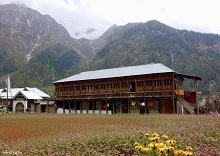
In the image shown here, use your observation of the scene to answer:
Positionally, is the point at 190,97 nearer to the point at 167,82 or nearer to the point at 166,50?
the point at 167,82

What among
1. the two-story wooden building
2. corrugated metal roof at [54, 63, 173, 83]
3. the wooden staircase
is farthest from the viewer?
corrugated metal roof at [54, 63, 173, 83]

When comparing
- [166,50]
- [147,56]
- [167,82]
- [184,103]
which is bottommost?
[184,103]

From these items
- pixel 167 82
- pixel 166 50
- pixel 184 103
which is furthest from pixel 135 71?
pixel 166 50

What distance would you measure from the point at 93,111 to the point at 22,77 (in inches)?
3675

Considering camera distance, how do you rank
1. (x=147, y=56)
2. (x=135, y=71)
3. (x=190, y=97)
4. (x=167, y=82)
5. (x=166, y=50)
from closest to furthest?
(x=167, y=82)
(x=190, y=97)
(x=135, y=71)
(x=147, y=56)
(x=166, y=50)

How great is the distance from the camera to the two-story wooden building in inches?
1355

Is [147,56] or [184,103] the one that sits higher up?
[147,56]

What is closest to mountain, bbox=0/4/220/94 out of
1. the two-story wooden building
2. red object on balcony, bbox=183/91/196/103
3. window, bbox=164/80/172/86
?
the two-story wooden building

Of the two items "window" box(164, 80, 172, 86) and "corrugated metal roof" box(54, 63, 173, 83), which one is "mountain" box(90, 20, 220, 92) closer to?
"corrugated metal roof" box(54, 63, 173, 83)

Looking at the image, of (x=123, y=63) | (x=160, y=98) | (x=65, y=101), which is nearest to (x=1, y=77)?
(x=123, y=63)

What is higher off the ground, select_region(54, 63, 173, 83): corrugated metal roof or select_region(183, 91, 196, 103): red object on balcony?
select_region(54, 63, 173, 83): corrugated metal roof

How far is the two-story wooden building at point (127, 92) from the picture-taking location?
34.4 meters

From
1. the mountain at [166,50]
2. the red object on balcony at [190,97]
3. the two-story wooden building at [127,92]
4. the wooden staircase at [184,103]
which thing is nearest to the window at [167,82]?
the two-story wooden building at [127,92]

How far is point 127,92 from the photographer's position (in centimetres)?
3759
